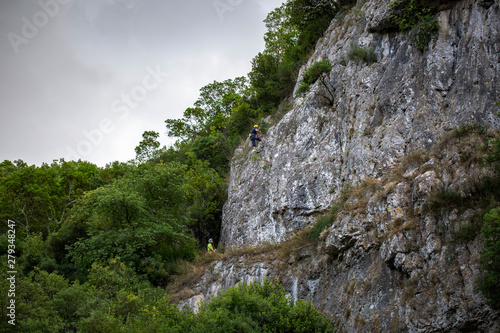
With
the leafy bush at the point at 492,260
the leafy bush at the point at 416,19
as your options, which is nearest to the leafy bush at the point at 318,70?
the leafy bush at the point at 416,19

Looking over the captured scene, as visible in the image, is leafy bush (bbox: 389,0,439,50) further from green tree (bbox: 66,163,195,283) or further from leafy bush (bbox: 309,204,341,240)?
green tree (bbox: 66,163,195,283)

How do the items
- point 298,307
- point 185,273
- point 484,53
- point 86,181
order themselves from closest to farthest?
point 298,307 < point 484,53 < point 185,273 < point 86,181

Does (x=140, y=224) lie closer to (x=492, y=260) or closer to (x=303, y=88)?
(x=303, y=88)

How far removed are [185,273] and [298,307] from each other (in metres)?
10.5

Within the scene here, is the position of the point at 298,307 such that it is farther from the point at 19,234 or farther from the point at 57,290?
the point at 19,234

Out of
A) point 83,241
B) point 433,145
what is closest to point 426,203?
point 433,145

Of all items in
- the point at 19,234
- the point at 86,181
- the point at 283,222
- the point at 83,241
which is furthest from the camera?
the point at 86,181

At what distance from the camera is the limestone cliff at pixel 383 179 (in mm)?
9109

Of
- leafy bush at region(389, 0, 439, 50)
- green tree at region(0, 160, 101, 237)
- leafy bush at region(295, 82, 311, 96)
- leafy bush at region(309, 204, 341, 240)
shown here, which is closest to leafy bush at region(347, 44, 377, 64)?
leafy bush at region(389, 0, 439, 50)

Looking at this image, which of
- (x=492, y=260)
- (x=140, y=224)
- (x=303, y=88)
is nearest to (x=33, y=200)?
(x=140, y=224)

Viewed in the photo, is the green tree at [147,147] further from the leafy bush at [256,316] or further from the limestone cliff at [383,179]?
the leafy bush at [256,316]

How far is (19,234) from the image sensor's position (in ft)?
83.5

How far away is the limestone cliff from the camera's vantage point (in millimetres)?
9109

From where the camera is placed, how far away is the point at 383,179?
12.9m
